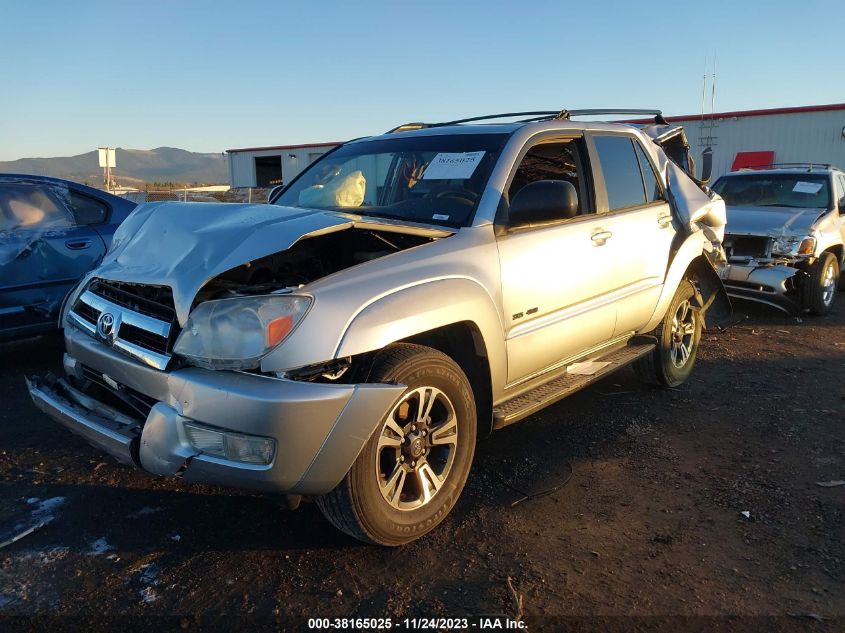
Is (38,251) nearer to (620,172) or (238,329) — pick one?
(238,329)

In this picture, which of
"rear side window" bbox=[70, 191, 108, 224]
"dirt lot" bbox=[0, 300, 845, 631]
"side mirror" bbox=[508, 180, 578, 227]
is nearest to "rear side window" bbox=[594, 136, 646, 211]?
"side mirror" bbox=[508, 180, 578, 227]

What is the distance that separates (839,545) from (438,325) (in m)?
2.06

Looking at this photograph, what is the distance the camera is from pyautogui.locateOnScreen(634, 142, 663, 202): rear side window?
4.89 metres

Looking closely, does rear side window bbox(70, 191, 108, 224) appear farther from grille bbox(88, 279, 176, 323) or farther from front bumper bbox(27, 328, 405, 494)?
front bumper bbox(27, 328, 405, 494)

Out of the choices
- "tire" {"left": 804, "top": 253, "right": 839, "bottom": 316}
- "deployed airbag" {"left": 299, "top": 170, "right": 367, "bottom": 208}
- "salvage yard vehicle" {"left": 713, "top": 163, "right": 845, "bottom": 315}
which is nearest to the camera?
"deployed airbag" {"left": 299, "top": 170, "right": 367, "bottom": 208}

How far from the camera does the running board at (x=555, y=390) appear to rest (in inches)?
135

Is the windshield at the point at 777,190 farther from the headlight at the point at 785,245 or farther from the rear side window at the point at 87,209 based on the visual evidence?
the rear side window at the point at 87,209

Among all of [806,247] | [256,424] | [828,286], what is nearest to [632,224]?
[256,424]

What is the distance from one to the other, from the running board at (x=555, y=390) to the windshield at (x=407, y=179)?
1.00m

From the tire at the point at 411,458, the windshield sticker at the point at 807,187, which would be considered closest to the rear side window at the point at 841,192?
the windshield sticker at the point at 807,187

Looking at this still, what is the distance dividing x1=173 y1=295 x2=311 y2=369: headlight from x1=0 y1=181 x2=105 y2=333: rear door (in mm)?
3400

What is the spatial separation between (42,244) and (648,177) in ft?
16.0

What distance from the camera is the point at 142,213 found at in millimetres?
3541

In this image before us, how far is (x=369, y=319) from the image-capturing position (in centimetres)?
268
